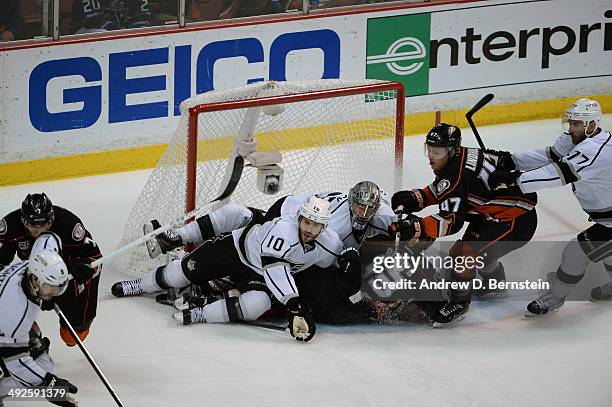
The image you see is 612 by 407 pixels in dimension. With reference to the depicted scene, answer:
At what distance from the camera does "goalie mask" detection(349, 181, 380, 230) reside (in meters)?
5.67

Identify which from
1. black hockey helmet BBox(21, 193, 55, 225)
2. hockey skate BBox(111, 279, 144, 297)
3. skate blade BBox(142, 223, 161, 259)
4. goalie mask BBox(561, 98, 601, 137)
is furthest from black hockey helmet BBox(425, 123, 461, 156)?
black hockey helmet BBox(21, 193, 55, 225)

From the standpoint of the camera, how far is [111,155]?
7.60 metres

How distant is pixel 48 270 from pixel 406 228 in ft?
6.55

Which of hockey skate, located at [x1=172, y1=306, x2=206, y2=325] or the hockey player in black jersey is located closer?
the hockey player in black jersey

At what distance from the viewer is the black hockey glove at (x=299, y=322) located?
553cm

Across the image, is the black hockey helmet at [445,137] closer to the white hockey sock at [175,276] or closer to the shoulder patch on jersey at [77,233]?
the white hockey sock at [175,276]

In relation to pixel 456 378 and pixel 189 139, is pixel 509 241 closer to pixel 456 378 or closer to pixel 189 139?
pixel 456 378

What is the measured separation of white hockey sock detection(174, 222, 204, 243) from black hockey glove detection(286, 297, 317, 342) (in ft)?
2.25

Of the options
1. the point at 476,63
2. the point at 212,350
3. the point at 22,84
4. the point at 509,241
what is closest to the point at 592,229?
the point at 509,241

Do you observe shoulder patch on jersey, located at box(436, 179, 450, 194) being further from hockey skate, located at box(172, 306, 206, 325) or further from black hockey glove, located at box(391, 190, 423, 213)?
hockey skate, located at box(172, 306, 206, 325)

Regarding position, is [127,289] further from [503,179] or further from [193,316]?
[503,179]

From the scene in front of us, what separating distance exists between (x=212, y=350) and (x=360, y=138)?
158 centimetres

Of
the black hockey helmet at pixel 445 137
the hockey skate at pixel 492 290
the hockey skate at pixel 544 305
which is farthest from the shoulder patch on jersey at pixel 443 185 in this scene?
the hockey skate at pixel 544 305

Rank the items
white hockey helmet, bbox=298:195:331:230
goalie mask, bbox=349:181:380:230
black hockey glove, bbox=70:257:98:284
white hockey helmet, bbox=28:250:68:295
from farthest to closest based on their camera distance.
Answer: goalie mask, bbox=349:181:380:230
white hockey helmet, bbox=298:195:331:230
black hockey glove, bbox=70:257:98:284
white hockey helmet, bbox=28:250:68:295
